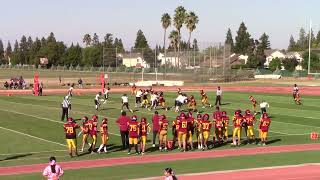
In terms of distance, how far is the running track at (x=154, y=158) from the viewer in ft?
67.9

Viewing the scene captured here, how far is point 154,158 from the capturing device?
75.5 feet

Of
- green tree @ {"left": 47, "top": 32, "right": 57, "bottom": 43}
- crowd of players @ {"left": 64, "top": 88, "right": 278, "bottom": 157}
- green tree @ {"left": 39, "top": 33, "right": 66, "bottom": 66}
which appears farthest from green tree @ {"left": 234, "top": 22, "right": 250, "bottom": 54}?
crowd of players @ {"left": 64, "top": 88, "right": 278, "bottom": 157}

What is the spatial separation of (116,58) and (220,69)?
16.4 metres

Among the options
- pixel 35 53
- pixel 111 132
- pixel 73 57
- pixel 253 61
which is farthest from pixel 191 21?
pixel 111 132

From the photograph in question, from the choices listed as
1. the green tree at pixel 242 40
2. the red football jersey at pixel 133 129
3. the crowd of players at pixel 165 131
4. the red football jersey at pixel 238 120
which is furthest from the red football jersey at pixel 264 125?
the green tree at pixel 242 40

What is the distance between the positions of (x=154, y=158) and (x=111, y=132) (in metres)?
7.94

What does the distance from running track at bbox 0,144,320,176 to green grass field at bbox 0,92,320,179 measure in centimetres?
87

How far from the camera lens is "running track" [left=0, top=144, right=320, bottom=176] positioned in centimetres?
2070

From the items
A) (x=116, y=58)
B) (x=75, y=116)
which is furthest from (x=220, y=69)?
(x=75, y=116)

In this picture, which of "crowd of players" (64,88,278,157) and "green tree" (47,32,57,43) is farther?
"green tree" (47,32,57,43)

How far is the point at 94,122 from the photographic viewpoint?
23594 mm

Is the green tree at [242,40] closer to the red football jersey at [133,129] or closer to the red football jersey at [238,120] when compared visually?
the red football jersey at [238,120]

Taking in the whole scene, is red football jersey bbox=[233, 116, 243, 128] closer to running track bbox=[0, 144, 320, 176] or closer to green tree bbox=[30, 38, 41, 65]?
running track bbox=[0, 144, 320, 176]

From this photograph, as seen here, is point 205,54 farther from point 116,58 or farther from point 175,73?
point 116,58
